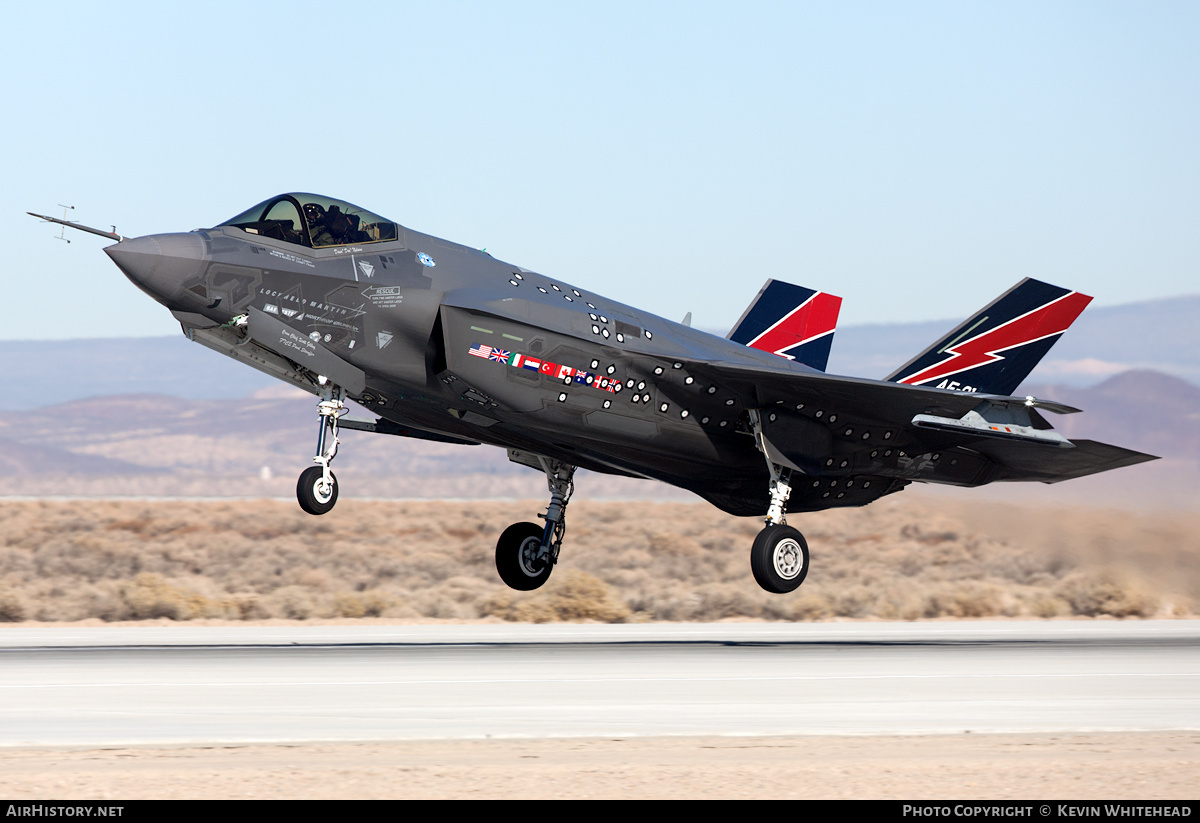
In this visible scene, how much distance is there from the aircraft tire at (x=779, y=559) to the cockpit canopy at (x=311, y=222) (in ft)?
24.3

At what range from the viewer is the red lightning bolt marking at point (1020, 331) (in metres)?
24.3

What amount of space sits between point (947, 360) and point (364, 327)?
10.9m

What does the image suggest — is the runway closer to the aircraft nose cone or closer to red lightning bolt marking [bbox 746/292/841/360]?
the aircraft nose cone

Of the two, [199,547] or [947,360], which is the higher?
[947,360]

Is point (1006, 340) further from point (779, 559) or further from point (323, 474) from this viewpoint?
point (323, 474)

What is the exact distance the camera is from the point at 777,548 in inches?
843

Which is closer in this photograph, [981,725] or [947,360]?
[981,725]

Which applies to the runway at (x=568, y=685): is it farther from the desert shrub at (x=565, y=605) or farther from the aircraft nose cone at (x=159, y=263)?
the aircraft nose cone at (x=159, y=263)

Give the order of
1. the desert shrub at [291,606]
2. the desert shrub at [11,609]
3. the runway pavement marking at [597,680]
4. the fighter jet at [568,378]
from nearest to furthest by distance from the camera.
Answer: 1. the runway pavement marking at [597,680]
2. the fighter jet at [568,378]
3. the desert shrub at [11,609]
4. the desert shrub at [291,606]

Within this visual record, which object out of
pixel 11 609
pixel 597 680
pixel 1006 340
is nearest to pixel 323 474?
pixel 597 680

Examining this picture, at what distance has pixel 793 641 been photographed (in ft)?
78.3

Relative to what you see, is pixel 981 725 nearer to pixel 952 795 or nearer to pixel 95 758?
pixel 952 795

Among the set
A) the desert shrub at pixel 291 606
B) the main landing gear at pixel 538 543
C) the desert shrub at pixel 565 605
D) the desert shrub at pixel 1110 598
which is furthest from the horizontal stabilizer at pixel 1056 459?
the desert shrub at pixel 291 606
